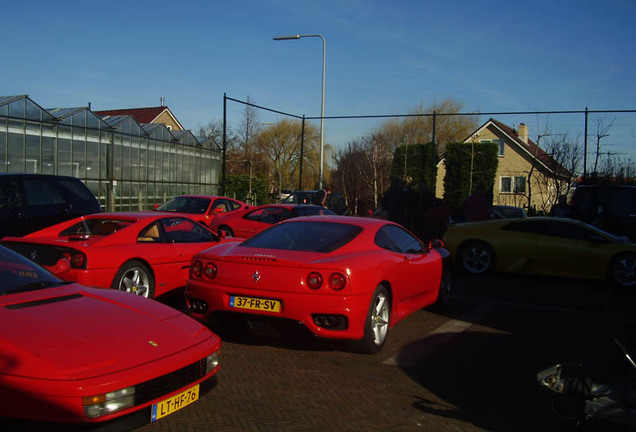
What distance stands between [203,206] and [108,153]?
897cm

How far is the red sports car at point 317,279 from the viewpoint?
17.6ft

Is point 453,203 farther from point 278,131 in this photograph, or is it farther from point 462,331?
point 462,331

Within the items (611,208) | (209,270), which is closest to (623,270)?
(611,208)

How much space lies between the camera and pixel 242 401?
176 inches

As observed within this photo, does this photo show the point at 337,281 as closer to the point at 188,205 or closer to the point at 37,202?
the point at 37,202

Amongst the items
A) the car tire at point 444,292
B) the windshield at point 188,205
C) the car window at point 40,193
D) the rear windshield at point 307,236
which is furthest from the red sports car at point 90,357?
the windshield at point 188,205

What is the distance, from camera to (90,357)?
330 centimetres

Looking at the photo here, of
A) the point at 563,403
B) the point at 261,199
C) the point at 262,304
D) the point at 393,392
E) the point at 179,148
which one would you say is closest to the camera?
the point at 563,403

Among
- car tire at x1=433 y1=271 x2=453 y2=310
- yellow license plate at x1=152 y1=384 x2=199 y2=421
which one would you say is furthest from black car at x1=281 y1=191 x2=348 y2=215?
yellow license plate at x1=152 y1=384 x2=199 y2=421

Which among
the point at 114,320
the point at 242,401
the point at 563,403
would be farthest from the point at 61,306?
the point at 563,403

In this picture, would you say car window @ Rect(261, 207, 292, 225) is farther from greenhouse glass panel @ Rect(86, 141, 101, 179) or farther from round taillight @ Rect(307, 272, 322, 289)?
greenhouse glass panel @ Rect(86, 141, 101, 179)

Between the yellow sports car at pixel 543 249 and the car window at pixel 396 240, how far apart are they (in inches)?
184

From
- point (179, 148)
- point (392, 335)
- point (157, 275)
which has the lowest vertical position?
point (392, 335)

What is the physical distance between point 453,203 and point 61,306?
34258 millimetres
